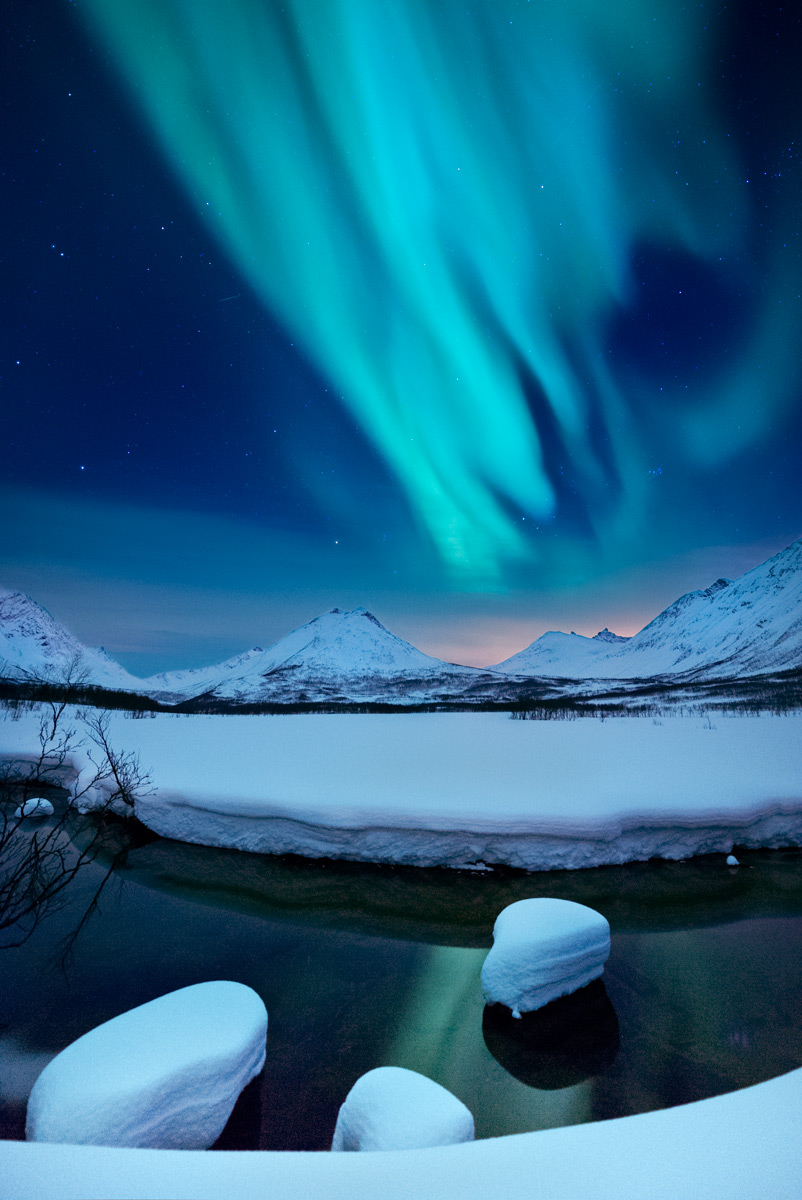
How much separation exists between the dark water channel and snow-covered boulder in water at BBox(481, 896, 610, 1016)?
31cm

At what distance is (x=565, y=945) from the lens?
5.38 metres

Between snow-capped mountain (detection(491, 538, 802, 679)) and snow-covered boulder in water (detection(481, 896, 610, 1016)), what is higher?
snow-capped mountain (detection(491, 538, 802, 679))

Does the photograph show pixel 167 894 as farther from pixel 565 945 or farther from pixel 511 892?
pixel 565 945

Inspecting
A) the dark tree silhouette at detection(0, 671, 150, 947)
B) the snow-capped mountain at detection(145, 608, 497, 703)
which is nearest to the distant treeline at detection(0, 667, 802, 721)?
the dark tree silhouette at detection(0, 671, 150, 947)

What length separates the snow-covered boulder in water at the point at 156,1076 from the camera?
317cm

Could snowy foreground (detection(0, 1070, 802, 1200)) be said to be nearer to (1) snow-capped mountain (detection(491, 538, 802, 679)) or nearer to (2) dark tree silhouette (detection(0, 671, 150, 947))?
(2) dark tree silhouette (detection(0, 671, 150, 947))

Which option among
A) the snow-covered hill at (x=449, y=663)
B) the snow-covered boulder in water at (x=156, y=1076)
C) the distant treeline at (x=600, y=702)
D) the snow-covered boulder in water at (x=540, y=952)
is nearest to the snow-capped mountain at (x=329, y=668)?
the snow-covered hill at (x=449, y=663)

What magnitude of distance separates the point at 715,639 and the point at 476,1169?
3593 inches

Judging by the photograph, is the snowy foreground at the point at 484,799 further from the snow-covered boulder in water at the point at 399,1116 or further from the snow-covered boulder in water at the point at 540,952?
the snow-covered boulder in water at the point at 399,1116

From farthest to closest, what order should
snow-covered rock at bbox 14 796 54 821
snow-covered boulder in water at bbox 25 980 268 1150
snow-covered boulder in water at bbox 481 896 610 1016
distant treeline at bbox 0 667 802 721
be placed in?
distant treeline at bbox 0 667 802 721
snow-covered rock at bbox 14 796 54 821
snow-covered boulder in water at bbox 481 896 610 1016
snow-covered boulder in water at bbox 25 980 268 1150

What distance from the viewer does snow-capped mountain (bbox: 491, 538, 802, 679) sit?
5769 cm

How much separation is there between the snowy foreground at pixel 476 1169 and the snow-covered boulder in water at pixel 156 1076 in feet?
6.85

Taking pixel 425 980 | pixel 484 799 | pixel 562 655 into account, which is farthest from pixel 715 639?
pixel 425 980

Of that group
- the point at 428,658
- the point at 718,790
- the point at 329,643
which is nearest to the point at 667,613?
the point at 428,658
